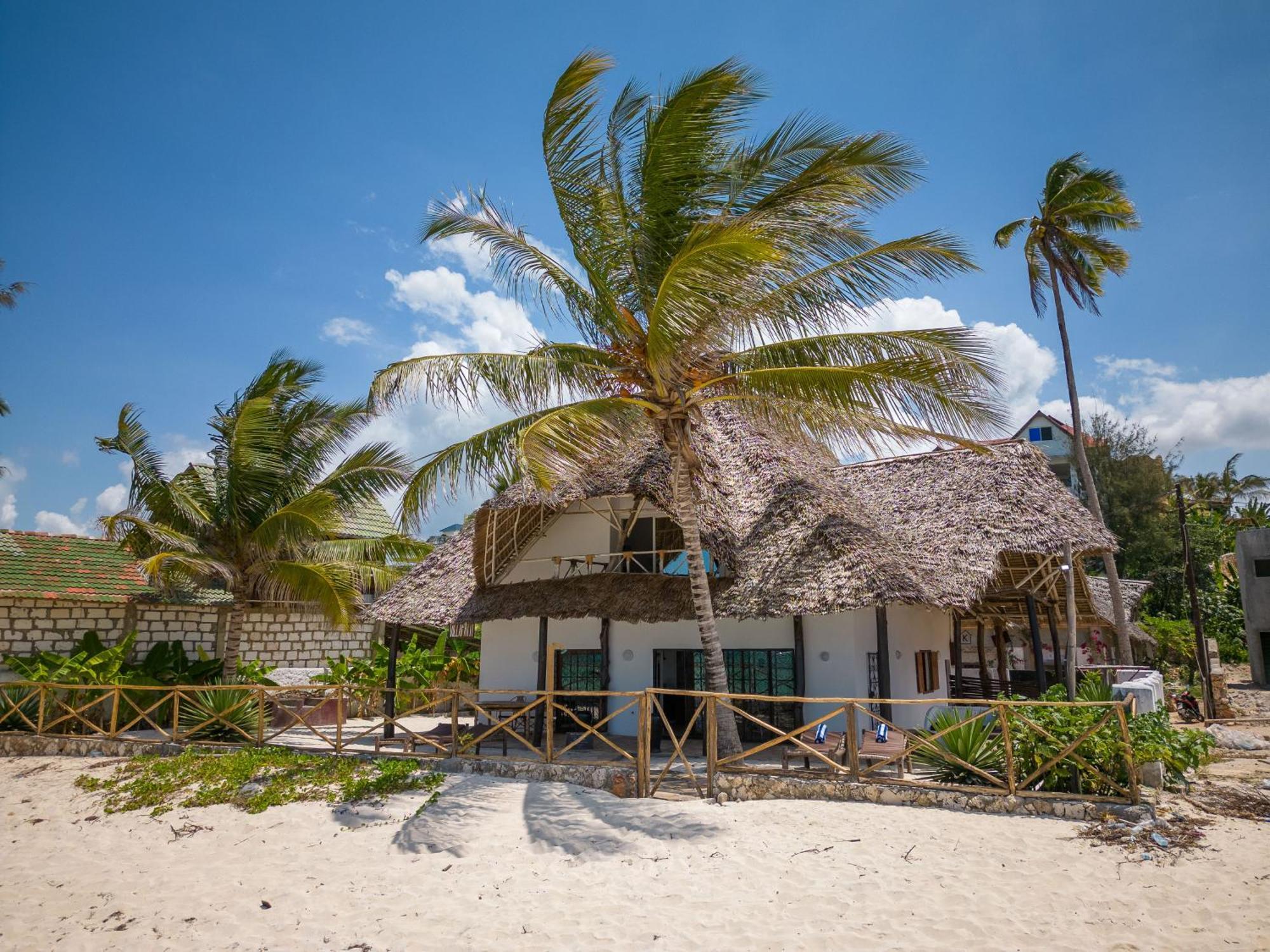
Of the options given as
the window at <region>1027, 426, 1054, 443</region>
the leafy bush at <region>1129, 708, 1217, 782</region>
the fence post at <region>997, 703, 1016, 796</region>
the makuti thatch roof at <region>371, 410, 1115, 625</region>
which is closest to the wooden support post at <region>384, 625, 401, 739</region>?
the makuti thatch roof at <region>371, 410, 1115, 625</region>

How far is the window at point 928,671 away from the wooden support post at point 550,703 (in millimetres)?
6057

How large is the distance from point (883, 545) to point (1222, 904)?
5.58 metres

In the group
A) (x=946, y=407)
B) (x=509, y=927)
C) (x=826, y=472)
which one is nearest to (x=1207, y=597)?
(x=826, y=472)

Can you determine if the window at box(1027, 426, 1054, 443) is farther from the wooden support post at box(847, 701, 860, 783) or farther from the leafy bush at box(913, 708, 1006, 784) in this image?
the wooden support post at box(847, 701, 860, 783)

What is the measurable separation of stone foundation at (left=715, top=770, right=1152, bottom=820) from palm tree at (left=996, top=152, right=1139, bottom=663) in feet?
38.5

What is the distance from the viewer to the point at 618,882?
7043 mm

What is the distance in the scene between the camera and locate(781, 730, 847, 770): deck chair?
31.2 feet

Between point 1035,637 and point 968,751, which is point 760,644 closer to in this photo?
point 968,751

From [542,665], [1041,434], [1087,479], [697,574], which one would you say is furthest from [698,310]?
[1041,434]

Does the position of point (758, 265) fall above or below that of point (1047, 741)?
above

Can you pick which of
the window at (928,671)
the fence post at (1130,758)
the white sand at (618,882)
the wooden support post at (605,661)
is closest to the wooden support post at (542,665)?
the wooden support post at (605,661)

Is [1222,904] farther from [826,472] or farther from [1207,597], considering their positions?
[1207,597]

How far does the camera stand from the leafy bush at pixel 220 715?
12734 millimetres

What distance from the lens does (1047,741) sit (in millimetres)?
8234
